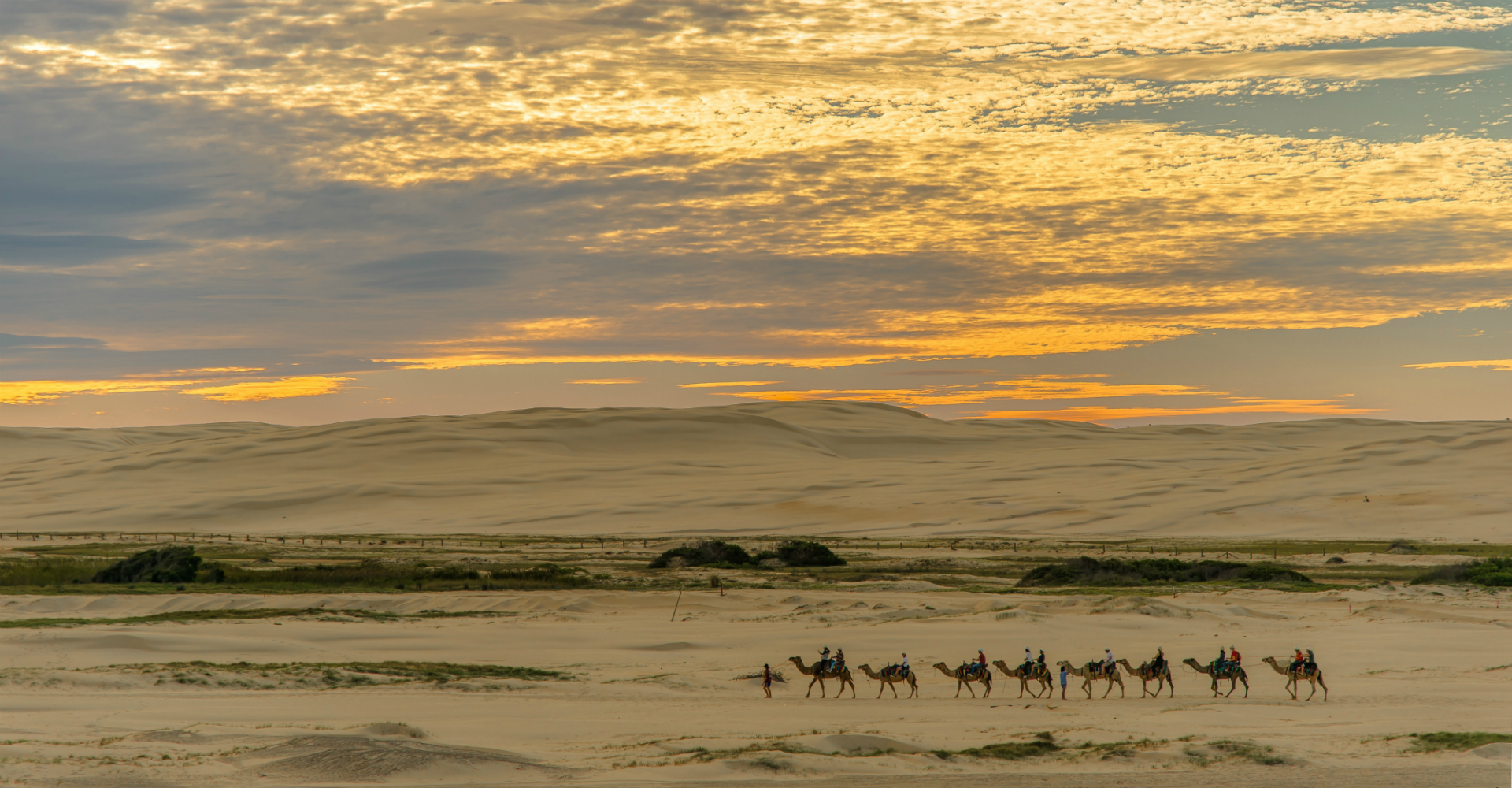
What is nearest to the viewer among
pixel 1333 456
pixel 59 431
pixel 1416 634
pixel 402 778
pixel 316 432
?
pixel 402 778

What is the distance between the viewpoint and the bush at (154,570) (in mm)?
35750

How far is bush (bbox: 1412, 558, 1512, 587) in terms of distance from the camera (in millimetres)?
32625

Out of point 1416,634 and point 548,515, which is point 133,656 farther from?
point 548,515

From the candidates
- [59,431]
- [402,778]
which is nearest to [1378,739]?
[402,778]

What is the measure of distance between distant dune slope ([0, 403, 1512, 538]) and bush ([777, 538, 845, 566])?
20.0 m

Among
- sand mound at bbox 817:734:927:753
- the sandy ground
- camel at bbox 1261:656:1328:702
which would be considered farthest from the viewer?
camel at bbox 1261:656:1328:702

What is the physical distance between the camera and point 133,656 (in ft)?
66.7

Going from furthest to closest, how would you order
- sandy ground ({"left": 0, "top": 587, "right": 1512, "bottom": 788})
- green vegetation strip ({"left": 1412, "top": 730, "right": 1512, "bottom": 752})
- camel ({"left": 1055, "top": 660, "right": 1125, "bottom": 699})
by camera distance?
camel ({"left": 1055, "top": 660, "right": 1125, "bottom": 699}) → green vegetation strip ({"left": 1412, "top": 730, "right": 1512, "bottom": 752}) → sandy ground ({"left": 0, "top": 587, "right": 1512, "bottom": 788})

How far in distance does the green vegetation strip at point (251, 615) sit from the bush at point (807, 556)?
16279 mm

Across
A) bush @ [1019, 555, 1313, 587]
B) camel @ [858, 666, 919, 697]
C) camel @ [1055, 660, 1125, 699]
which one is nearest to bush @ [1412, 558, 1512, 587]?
bush @ [1019, 555, 1313, 587]

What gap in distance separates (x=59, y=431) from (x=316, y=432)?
241ft

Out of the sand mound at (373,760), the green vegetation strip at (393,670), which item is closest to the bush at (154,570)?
the green vegetation strip at (393,670)

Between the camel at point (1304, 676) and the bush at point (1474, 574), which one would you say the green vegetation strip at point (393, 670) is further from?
the bush at point (1474, 574)

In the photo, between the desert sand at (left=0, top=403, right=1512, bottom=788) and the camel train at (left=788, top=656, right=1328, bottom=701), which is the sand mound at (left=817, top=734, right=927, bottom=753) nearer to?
the desert sand at (left=0, top=403, right=1512, bottom=788)
